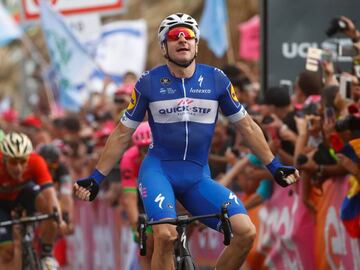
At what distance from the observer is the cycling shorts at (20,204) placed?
14.2m

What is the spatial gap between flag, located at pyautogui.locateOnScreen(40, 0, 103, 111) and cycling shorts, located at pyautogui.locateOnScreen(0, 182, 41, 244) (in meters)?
6.59

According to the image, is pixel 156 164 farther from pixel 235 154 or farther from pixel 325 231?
pixel 235 154

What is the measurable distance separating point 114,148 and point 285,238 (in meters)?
3.61

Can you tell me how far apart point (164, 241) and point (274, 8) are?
6435 millimetres

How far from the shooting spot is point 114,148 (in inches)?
426

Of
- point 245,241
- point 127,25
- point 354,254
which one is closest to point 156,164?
point 245,241

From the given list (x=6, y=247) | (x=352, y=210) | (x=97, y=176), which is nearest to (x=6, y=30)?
(x=6, y=247)

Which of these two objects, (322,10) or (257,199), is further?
(322,10)

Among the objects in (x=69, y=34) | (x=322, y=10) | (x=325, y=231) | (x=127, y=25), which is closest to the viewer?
(x=325, y=231)

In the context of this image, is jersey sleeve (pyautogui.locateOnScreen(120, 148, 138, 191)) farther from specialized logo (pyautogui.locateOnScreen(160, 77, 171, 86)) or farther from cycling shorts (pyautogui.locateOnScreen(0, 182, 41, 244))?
specialized logo (pyautogui.locateOnScreen(160, 77, 171, 86))

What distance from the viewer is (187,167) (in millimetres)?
10727

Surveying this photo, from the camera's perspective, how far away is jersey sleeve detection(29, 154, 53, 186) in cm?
1362

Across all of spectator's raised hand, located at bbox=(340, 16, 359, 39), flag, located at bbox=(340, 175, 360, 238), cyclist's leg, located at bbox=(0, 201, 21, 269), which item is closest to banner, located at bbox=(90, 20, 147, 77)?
cyclist's leg, located at bbox=(0, 201, 21, 269)

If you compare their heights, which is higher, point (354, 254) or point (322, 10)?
point (322, 10)
